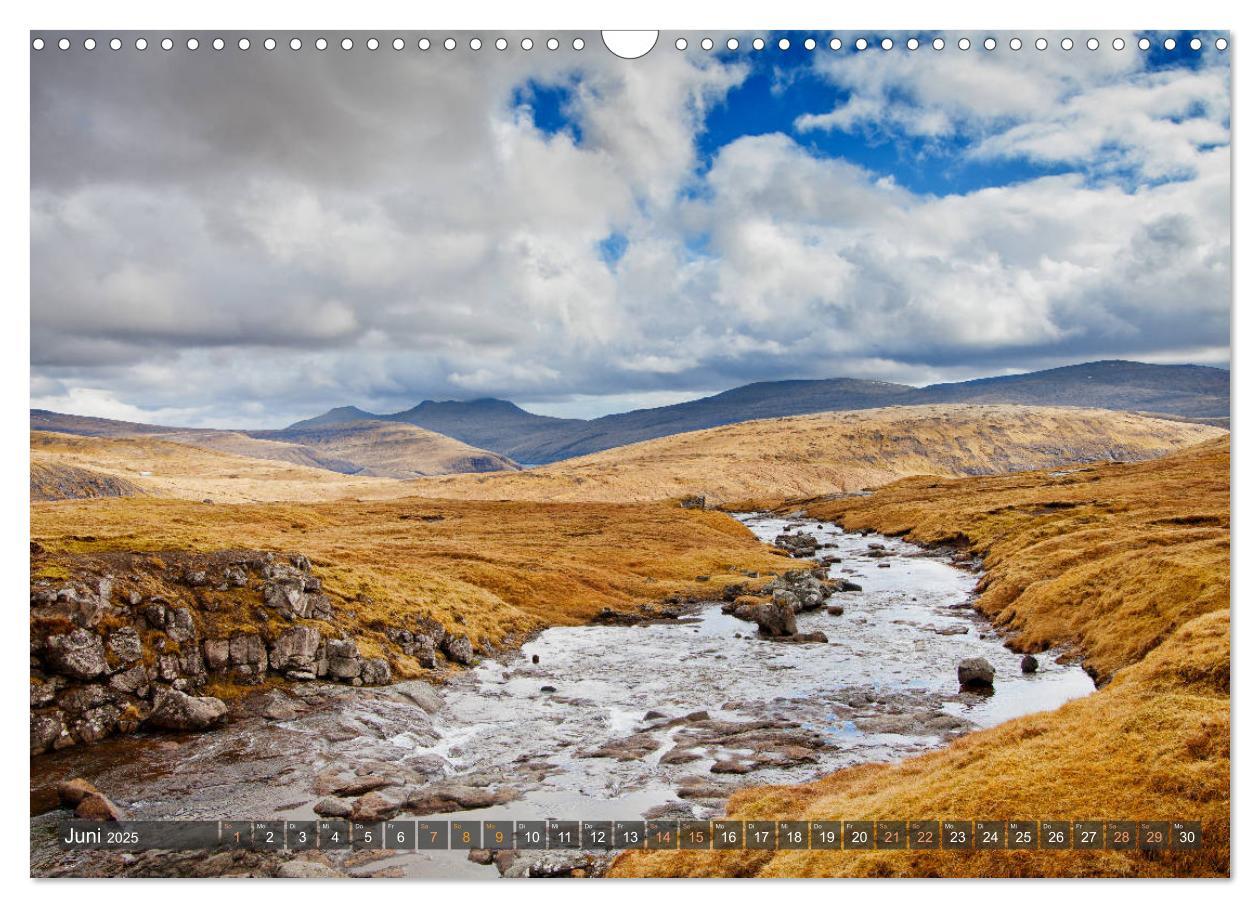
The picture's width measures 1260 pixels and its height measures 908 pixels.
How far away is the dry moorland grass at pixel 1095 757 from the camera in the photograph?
10.9 metres

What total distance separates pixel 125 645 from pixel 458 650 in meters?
17.3

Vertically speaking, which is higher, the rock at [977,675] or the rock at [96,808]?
the rock at [96,808]

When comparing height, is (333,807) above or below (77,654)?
below

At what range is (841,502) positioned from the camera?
505 ft

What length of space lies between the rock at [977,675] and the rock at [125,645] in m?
33.4

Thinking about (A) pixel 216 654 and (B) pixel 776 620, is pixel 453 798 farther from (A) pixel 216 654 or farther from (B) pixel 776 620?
(B) pixel 776 620

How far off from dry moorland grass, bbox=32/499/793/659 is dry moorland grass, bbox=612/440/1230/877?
24077 millimetres

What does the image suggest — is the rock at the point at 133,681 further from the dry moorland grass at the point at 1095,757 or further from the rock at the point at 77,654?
the dry moorland grass at the point at 1095,757

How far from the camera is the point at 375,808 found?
21.8m

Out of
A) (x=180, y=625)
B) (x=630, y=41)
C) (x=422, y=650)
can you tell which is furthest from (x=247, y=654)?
(x=630, y=41)

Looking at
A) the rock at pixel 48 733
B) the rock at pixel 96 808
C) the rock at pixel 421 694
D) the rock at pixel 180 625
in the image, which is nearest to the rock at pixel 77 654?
the rock at pixel 48 733

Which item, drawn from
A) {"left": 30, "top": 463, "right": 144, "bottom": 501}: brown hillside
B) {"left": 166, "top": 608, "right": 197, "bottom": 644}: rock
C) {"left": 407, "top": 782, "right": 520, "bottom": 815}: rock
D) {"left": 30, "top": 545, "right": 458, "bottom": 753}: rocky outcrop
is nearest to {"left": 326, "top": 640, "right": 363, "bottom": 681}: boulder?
{"left": 30, "top": 545, "right": 458, "bottom": 753}: rocky outcrop

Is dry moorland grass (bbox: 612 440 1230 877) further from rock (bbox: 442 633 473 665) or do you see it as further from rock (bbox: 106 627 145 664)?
rock (bbox: 442 633 473 665)

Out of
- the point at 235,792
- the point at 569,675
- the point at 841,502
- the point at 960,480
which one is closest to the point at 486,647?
the point at 569,675
